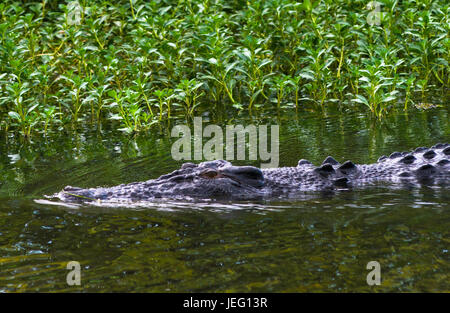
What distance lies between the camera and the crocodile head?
6648 millimetres

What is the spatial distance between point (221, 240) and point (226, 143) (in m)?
3.97

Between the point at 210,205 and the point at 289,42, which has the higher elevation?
the point at 289,42

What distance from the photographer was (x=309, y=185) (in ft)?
22.2

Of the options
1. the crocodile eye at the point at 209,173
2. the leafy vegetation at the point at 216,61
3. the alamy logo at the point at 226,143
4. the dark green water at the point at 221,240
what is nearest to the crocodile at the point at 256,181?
the crocodile eye at the point at 209,173

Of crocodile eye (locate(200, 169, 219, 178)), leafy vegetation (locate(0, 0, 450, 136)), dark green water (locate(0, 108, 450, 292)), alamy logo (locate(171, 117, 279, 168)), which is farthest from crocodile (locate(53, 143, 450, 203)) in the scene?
leafy vegetation (locate(0, 0, 450, 136))

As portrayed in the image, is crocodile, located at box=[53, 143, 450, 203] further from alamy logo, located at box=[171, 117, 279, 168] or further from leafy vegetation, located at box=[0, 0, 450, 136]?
leafy vegetation, located at box=[0, 0, 450, 136]

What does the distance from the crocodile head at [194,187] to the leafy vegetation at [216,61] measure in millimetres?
3019

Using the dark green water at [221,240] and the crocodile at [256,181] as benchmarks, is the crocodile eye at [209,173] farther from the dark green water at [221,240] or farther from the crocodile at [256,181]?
the dark green water at [221,240]

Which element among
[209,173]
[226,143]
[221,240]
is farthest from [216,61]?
[221,240]

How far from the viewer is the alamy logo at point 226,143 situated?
8.49 meters
